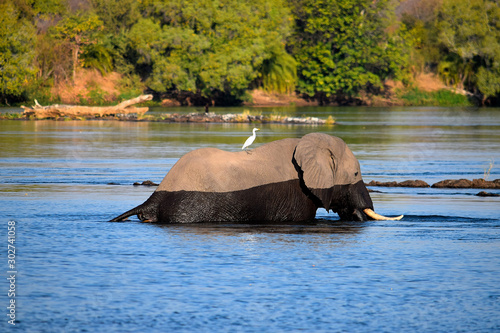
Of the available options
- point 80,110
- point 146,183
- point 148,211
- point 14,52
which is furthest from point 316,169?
point 14,52

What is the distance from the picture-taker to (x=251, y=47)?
75688 mm

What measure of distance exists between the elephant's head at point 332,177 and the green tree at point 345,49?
7052 centimetres

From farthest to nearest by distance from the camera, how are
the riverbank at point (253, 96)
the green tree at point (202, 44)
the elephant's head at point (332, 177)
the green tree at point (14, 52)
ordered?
1. the green tree at point (202, 44)
2. the riverbank at point (253, 96)
3. the green tree at point (14, 52)
4. the elephant's head at point (332, 177)

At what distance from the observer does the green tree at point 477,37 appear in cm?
8106

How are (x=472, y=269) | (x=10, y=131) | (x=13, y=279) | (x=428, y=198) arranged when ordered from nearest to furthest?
(x=13, y=279) → (x=472, y=269) → (x=428, y=198) → (x=10, y=131)

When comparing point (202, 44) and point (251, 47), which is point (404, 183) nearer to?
point (202, 44)

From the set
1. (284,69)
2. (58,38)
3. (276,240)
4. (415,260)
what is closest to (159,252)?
(276,240)

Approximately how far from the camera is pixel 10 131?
128ft

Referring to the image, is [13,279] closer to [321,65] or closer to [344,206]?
[344,206]

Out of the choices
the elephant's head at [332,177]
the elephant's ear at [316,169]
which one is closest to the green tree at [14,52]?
the elephant's head at [332,177]

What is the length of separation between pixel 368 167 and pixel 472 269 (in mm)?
12976

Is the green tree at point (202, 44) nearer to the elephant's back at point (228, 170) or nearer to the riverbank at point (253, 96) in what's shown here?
the riverbank at point (253, 96)

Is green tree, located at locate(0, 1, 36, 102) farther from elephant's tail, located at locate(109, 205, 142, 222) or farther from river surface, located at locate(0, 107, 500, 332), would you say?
elephant's tail, located at locate(109, 205, 142, 222)

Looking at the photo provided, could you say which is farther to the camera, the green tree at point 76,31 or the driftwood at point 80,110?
the green tree at point 76,31
